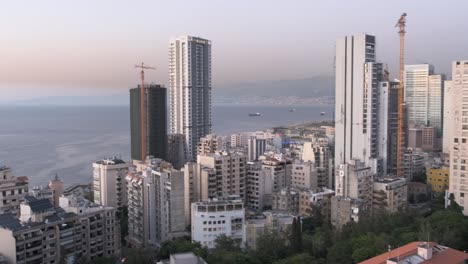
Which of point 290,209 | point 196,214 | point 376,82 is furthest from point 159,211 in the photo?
point 376,82

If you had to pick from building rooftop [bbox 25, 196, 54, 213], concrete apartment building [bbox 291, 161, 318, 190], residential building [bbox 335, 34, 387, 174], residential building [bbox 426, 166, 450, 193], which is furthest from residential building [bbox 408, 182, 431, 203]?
building rooftop [bbox 25, 196, 54, 213]

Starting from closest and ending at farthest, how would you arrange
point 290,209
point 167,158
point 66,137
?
point 290,209
point 167,158
point 66,137

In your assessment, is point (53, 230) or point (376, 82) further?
point (376, 82)

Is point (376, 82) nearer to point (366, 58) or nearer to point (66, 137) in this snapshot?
point (366, 58)

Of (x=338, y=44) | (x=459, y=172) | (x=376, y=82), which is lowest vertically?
(x=459, y=172)

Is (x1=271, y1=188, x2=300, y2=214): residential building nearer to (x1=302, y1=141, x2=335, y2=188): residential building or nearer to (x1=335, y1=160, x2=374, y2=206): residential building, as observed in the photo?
(x1=335, y1=160, x2=374, y2=206): residential building

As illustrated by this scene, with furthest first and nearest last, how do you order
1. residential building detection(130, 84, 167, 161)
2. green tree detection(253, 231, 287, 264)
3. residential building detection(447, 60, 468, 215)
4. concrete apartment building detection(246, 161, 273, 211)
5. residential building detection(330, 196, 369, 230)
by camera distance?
residential building detection(130, 84, 167, 161) → concrete apartment building detection(246, 161, 273, 211) → residential building detection(447, 60, 468, 215) → residential building detection(330, 196, 369, 230) → green tree detection(253, 231, 287, 264)

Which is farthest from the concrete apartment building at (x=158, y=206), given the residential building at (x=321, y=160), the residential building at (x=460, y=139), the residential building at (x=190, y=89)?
the residential building at (x=190, y=89)

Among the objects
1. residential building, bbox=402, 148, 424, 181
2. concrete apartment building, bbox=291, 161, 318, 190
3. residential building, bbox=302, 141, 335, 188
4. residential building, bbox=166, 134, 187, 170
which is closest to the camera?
concrete apartment building, bbox=291, 161, 318, 190
